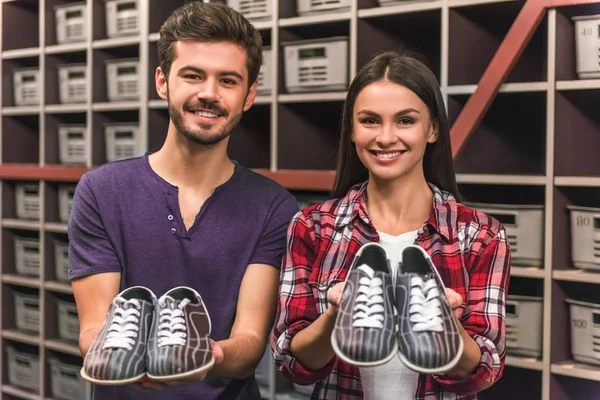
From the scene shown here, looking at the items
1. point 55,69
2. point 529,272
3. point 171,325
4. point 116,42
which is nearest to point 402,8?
point 529,272

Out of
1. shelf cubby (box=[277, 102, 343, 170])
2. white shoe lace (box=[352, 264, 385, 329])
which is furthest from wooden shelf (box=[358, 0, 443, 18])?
white shoe lace (box=[352, 264, 385, 329])

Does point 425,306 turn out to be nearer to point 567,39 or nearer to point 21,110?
point 567,39

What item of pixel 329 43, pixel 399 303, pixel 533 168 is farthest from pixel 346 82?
pixel 399 303

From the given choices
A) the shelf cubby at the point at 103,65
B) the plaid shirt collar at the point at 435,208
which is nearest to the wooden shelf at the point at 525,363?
the plaid shirt collar at the point at 435,208

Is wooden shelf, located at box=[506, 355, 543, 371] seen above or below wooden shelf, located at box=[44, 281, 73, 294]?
below

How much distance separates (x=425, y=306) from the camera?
1241 millimetres

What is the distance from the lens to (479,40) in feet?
8.07

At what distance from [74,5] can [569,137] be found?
2331 millimetres

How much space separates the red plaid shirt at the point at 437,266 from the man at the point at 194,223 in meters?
0.18

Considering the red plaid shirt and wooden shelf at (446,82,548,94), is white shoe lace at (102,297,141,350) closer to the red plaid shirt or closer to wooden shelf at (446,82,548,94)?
the red plaid shirt

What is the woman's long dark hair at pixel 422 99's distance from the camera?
1.49 metres

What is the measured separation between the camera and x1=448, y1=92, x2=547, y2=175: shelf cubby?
A: 2512 mm

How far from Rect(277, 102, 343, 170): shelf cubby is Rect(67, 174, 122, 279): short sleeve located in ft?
3.71

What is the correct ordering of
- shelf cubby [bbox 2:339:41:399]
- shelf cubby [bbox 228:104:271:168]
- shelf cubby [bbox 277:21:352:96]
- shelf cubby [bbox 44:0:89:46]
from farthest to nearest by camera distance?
shelf cubby [bbox 2:339:41:399]
shelf cubby [bbox 44:0:89:46]
shelf cubby [bbox 228:104:271:168]
shelf cubby [bbox 277:21:352:96]
